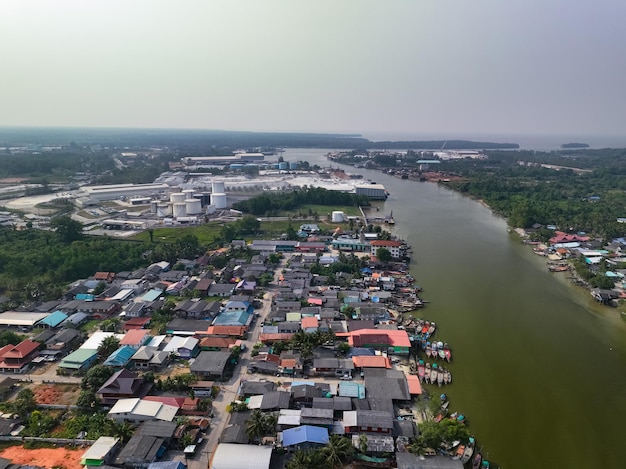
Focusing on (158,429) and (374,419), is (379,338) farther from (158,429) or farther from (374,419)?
(158,429)

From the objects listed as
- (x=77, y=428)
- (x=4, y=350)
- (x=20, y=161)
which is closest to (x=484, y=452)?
(x=77, y=428)

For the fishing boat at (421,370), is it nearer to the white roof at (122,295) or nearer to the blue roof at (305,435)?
the blue roof at (305,435)

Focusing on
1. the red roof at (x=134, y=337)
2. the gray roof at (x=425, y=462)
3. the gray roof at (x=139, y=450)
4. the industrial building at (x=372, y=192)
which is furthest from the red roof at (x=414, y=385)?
the industrial building at (x=372, y=192)

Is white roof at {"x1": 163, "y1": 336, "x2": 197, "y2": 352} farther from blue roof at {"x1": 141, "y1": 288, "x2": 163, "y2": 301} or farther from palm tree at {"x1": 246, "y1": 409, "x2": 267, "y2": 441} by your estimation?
palm tree at {"x1": 246, "y1": 409, "x2": 267, "y2": 441}

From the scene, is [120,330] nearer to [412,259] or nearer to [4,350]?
[4,350]

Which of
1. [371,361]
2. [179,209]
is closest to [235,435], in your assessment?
[371,361]

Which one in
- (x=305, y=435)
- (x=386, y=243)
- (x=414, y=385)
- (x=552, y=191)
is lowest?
(x=414, y=385)
